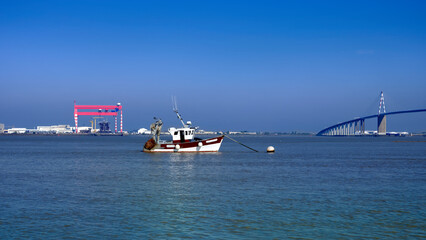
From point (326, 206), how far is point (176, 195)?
344 inches

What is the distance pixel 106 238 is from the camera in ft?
52.2

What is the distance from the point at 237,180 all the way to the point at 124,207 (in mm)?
13848

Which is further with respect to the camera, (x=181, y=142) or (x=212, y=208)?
(x=181, y=142)

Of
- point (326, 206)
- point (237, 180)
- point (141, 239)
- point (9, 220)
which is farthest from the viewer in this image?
point (237, 180)

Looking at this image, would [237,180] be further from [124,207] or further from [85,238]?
[85,238]

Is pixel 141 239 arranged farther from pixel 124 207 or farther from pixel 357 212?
pixel 357 212

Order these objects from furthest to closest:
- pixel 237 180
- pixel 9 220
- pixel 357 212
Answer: pixel 237 180 < pixel 357 212 < pixel 9 220

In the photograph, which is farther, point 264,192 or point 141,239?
point 264,192

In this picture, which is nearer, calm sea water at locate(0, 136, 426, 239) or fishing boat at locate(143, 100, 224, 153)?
calm sea water at locate(0, 136, 426, 239)

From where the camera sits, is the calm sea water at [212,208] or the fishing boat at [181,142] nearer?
the calm sea water at [212,208]

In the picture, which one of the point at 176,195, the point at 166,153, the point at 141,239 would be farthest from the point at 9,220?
the point at 166,153

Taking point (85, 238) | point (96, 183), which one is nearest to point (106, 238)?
point (85, 238)

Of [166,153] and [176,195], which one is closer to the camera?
[176,195]

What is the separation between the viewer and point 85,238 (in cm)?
1595
